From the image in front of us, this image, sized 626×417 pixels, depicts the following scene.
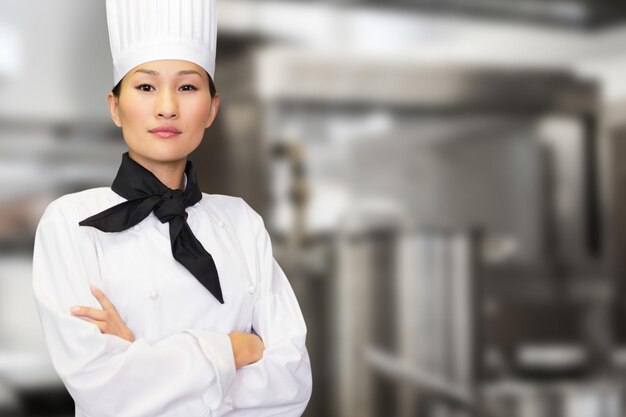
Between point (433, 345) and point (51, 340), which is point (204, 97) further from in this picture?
point (433, 345)

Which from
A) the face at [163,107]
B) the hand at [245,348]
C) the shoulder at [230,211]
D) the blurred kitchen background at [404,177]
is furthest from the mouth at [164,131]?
the blurred kitchen background at [404,177]

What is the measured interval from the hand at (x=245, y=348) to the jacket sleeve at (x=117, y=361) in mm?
22

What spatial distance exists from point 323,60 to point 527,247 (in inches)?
30.1

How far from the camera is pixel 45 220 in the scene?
2.68 feet

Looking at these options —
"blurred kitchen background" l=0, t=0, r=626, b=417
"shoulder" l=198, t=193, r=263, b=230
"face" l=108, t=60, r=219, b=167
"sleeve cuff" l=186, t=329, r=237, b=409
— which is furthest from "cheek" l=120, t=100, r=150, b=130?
"blurred kitchen background" l=0, t=0, r=626, b=417

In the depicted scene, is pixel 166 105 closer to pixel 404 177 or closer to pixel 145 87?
pixel 145 87

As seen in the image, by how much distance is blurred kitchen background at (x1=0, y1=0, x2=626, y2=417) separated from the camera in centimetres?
176

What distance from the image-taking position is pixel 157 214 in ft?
2.74

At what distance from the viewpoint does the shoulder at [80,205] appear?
0.82 m

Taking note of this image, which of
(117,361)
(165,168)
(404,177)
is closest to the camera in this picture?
(117,361)

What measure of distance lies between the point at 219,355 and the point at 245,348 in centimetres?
5

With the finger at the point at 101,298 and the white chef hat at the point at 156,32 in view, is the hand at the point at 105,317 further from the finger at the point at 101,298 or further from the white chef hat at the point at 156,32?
the white chef hat at the point at 156,32

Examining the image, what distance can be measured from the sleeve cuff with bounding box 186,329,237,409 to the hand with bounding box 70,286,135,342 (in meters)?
0.06

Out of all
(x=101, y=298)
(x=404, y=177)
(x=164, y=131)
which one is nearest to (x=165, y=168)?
(x=164, y=131)
